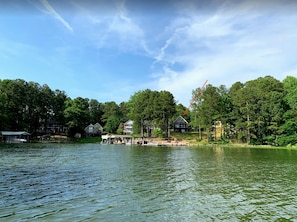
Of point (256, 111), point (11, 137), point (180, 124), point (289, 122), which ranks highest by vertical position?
point (256, 111)

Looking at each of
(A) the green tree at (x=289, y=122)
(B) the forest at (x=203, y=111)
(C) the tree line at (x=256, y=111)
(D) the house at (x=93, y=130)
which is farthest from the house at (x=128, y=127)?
(A) the green tree at (x=289, y=122)

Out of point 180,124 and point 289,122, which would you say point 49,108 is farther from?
point 289,122

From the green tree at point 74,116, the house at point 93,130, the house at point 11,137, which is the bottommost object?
the house at point 11,137

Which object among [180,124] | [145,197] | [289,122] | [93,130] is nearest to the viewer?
[145,197]

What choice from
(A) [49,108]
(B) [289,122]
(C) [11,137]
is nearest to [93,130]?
(A) [49,108]

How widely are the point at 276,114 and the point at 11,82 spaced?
81.5 meters

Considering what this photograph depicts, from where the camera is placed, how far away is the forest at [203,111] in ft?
217

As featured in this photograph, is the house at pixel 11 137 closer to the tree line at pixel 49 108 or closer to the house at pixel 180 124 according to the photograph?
the tree line at pixel 49 108

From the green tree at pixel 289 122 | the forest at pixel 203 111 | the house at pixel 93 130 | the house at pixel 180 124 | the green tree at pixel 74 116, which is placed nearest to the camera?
the green tree at pixel 289 122

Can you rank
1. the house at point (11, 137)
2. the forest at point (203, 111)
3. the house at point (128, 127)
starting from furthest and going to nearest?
the house at point (128, 127) → the house at point (11, 137) → the forest at point (203, 111)

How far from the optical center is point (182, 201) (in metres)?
13.0

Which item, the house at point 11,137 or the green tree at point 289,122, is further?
the house at point 11,137

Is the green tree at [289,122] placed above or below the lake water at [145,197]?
above

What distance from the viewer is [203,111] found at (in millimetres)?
78688
